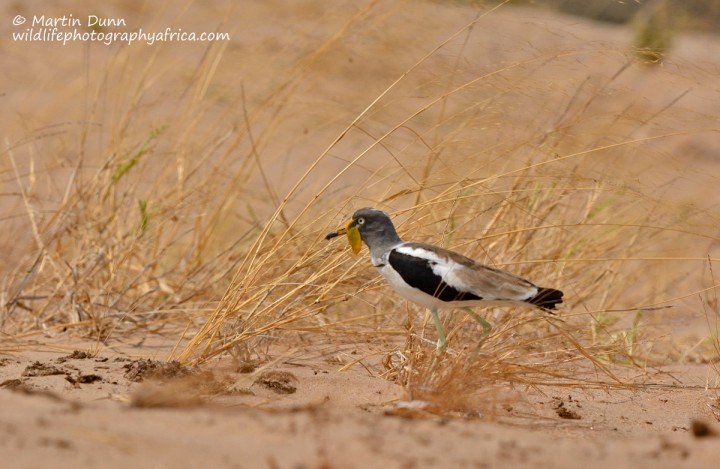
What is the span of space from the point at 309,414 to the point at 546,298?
1.07 metres

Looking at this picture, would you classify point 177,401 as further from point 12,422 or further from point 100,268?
point 100,268

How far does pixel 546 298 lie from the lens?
375 cm

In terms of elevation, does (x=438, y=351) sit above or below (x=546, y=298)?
below

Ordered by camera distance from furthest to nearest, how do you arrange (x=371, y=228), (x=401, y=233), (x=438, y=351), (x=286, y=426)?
(x=401, y=233)
(x=371, y=228)
(x=438, y=351)
(x=286, y=426)

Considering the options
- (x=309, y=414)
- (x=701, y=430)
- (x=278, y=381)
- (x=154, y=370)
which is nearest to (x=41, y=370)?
(x=154, y=370)

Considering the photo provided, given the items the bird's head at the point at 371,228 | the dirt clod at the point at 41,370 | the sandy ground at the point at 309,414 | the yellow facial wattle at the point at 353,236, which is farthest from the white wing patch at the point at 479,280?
the dirt clod at the point at 41,370

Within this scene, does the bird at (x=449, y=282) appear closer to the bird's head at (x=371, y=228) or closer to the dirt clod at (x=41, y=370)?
the bird's head at (x=371, y=228)

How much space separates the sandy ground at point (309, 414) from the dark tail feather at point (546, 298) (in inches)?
14.3

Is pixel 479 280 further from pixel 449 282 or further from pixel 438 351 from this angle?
pixel 438 351

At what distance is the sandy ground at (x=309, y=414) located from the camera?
2.75 m

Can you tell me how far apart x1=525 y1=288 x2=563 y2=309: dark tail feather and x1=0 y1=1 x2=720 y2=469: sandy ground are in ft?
1.19

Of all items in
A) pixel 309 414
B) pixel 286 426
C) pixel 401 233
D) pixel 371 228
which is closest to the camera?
pixel 286 426

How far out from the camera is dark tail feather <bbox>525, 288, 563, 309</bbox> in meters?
3.73

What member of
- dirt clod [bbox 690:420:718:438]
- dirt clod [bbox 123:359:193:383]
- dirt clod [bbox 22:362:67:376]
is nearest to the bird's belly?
dirt clod [bbox 123:359:193:383]
